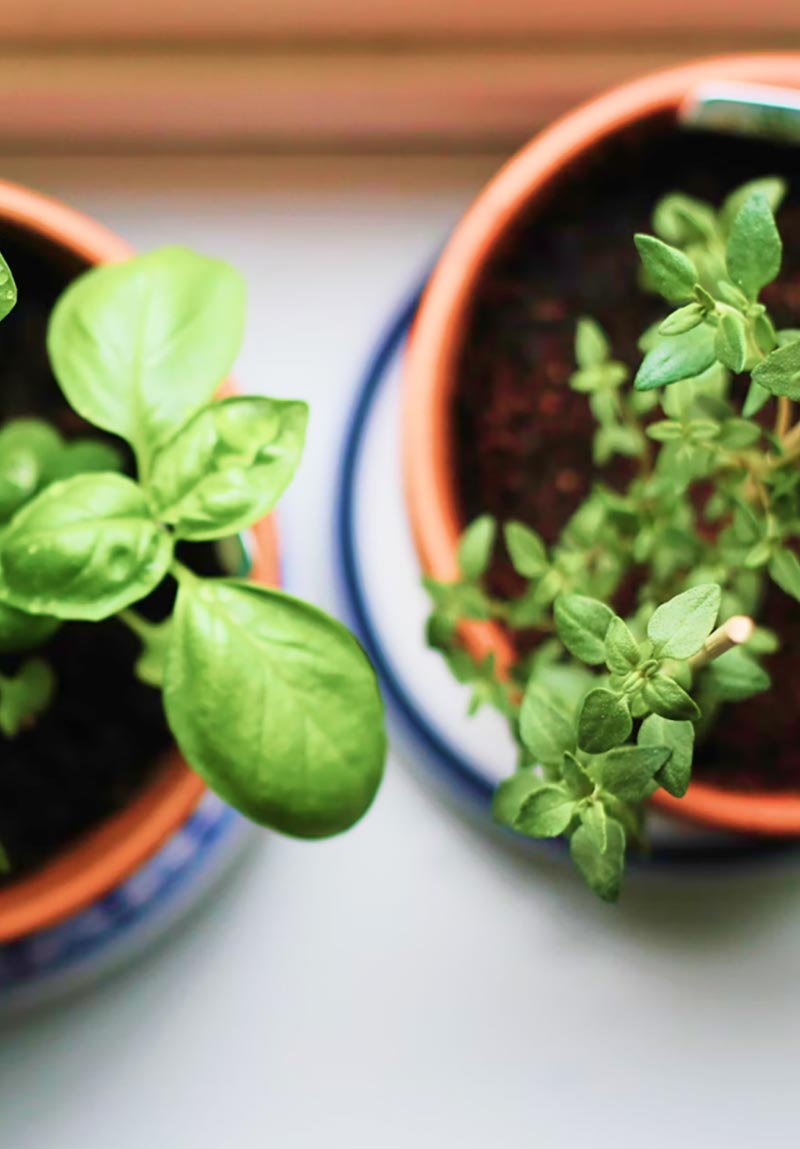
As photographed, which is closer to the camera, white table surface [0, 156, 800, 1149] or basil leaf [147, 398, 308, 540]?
basil leaf [147, 398, 308, 540]

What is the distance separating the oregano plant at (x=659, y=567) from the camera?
0.49m

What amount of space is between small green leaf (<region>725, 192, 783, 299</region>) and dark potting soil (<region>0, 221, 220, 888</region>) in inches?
15.5

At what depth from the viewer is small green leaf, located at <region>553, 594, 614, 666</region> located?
51 cm

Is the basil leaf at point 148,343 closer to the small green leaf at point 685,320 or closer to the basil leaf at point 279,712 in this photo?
the basil leaf at point 279,712

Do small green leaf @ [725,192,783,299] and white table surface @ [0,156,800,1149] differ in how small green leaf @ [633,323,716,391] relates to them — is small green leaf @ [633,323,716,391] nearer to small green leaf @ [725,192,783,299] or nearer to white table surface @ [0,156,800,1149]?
small green leaf @ [725,192,783,299]

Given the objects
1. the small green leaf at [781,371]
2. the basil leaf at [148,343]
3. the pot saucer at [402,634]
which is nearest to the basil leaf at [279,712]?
the basil leaf at [148,343]

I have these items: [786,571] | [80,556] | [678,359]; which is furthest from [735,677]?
[80,556]

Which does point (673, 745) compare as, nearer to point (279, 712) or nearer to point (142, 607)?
point (279, 712)

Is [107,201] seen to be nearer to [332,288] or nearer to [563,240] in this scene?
[332,288]

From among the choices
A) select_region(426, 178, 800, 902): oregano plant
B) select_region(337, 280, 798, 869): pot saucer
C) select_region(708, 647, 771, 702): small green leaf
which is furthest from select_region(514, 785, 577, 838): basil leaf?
select_region(337, 280, 798, 869): pot saucer

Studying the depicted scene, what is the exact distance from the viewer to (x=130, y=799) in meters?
0.73

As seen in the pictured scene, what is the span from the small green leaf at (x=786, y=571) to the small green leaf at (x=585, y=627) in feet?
0.32

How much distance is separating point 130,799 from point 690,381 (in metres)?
0.39

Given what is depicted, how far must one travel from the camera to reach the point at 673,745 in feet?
1.68
